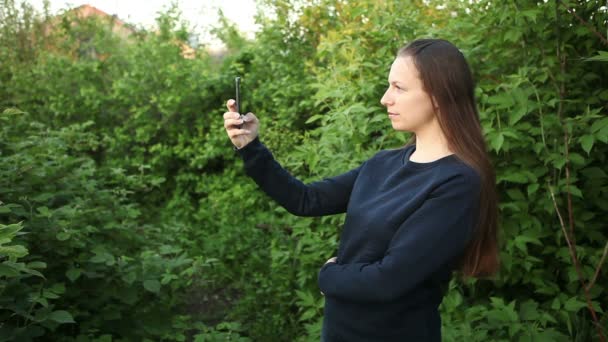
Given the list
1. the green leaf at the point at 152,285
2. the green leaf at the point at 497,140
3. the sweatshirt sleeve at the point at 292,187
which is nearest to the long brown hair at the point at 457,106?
the sweatshirt sleeve at the point at 292,187

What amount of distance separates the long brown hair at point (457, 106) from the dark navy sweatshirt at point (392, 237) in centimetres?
5

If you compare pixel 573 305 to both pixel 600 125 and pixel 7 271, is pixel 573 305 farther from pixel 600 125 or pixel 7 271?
pixel 7 271

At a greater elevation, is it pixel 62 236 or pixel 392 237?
pixel 392 237

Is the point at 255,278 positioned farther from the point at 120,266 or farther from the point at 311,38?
the point at 311,38

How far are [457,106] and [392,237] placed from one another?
0.39 metres

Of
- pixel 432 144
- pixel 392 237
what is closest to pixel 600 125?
Result: pixel 432 144

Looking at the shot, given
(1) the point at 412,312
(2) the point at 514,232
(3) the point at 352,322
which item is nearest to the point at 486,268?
(1) the point at 412,312

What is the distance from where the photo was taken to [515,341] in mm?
2492

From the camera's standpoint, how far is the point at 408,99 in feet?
5.01

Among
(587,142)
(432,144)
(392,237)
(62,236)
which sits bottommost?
(62,236)

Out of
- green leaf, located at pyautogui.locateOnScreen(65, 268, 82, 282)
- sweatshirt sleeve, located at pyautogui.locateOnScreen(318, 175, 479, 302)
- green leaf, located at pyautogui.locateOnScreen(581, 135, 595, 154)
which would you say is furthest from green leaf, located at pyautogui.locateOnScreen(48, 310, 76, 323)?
green leaf, located at pyautogui.locateOnScreen(581, 135, 595, 154)

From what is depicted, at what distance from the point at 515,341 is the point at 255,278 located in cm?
222

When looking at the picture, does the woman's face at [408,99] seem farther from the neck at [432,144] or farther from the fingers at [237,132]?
the fingers at [237,132]

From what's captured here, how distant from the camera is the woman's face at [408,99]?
151 centimetres
